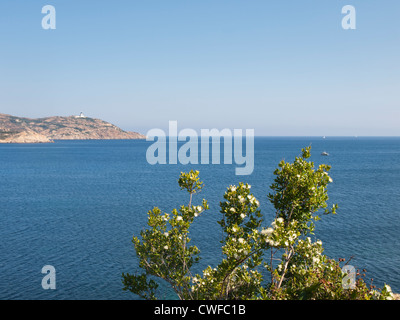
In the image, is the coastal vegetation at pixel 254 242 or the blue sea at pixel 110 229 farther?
the blue sea at pixel 110 229

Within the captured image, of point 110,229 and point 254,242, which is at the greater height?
point 254,242

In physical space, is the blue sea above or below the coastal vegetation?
below

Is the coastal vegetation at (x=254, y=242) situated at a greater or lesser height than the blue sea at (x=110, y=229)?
greater

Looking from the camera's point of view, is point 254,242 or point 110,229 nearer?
point 254,242

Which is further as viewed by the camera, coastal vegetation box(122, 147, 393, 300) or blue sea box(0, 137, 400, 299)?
blue sea box(0, 137, 400, 299)

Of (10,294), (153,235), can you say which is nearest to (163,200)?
(10,294)

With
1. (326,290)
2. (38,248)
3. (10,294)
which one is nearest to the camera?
(326,290)

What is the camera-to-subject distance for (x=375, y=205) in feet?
246
